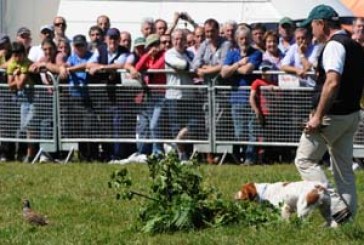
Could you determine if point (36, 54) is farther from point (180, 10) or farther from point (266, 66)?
point (266, 66)

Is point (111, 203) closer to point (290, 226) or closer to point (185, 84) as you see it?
point (290, 226)

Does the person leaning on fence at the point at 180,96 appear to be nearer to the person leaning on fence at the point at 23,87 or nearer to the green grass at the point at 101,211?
the green grass at the point at 101,211

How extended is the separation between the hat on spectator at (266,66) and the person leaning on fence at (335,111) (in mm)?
5686

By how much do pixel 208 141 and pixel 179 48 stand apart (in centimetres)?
137

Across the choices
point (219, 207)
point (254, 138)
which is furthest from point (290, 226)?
point (254, 138)

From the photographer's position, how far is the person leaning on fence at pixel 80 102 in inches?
650

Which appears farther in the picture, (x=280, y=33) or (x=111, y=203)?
(x=280, y=33)

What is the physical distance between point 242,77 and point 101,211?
201 inches

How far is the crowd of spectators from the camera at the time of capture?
15.6 metres

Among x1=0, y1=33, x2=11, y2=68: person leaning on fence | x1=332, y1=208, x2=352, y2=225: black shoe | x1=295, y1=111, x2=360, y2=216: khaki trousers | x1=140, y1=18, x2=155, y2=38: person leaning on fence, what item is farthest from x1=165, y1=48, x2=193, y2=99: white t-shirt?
x1=332, y1=208, x2=352, y2=225: black shoe

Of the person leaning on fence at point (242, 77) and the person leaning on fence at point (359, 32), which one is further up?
the person leaning on fence at point (359, 32)

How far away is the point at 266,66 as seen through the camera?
51.3 ft

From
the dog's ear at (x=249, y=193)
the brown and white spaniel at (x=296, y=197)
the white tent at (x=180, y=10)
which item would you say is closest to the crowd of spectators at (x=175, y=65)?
the white tent at (x=180, y=10)

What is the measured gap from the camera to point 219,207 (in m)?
10.1
